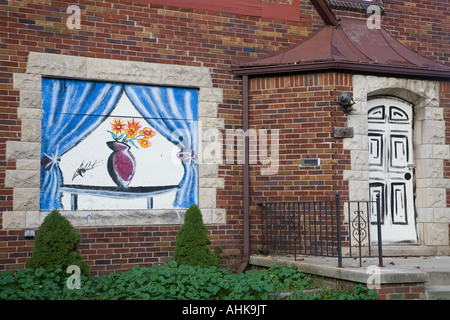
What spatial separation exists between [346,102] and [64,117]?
4.22 metres

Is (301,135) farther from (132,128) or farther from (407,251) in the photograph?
(132,128)

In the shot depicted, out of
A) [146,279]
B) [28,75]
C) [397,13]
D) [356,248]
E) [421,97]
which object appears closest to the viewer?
[146,279]

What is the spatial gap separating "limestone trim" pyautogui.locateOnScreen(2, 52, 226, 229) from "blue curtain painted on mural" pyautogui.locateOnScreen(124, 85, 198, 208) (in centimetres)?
11

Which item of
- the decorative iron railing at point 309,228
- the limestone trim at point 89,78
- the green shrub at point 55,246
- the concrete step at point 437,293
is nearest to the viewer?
the concrete step at point 437,293

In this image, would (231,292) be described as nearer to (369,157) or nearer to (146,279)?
(146,279)

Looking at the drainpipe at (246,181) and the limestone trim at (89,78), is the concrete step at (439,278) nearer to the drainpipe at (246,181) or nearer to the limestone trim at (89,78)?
the drainpipe at (246,181)

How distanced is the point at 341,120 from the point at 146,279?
3.94 m

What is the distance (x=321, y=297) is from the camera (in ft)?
22.8

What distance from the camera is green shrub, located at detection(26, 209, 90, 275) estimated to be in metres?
7.39

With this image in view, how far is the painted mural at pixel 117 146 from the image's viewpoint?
8.34m
